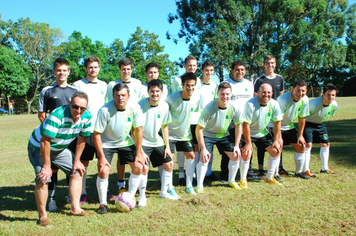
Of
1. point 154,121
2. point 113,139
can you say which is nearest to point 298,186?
point 154,121

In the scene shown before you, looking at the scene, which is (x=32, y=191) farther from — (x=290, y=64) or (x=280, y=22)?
(x=290, y=64)

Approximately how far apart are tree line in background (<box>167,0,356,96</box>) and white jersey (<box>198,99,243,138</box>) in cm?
2457

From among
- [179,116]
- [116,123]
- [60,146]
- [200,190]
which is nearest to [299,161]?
A: [200,190]

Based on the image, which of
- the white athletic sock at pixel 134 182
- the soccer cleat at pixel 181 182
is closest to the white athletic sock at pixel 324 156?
the soccer cleat at pixel 181 182

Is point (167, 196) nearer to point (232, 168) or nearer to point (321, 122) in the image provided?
point (232, 168)

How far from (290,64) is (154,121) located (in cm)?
3294

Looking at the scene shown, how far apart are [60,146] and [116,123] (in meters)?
0.88

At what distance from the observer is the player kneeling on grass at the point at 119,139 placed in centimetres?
472

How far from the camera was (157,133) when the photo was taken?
5.34 meters

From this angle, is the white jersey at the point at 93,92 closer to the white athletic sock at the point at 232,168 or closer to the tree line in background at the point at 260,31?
the white athletic sock at the point at 232,168

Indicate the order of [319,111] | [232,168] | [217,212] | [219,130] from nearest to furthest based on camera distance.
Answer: [217,212], [219,130], [232,168], [319,111]

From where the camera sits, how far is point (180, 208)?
482cm

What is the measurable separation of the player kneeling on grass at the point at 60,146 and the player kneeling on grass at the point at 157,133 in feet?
3.53

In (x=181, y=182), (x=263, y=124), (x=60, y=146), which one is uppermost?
(x=263, y=124)
